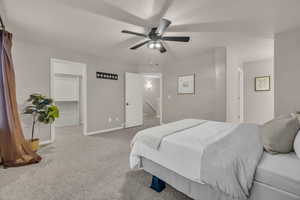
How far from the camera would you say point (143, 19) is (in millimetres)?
2195

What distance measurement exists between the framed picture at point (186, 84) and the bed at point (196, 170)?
8.59 ft

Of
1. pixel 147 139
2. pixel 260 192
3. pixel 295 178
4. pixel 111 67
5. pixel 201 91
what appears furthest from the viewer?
pixel 111 67

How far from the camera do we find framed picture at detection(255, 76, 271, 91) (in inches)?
171

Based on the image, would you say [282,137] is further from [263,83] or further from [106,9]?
[263,83]

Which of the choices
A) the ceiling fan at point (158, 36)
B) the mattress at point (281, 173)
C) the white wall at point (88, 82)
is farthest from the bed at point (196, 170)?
the white wall at point (88, 82)

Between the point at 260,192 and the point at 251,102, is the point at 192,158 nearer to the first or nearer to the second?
the point at 260,192

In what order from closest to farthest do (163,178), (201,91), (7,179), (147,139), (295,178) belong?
(295,178), (163,178), (147,139), (7,179), (201,91)

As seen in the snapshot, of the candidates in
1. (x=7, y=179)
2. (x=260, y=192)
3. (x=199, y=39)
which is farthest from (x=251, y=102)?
(x=7, y=179)

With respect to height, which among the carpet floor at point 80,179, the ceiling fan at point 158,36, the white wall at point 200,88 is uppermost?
the ceiling fan at point 158,36

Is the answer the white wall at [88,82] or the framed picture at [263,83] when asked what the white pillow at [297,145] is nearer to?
the framed picture at [263,83]

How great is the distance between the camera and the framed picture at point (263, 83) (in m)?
4.35

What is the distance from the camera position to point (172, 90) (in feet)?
16.1

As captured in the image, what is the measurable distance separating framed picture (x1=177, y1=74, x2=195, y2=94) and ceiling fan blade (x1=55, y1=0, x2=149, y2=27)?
257 centimetres

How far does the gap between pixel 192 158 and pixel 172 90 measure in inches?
147
